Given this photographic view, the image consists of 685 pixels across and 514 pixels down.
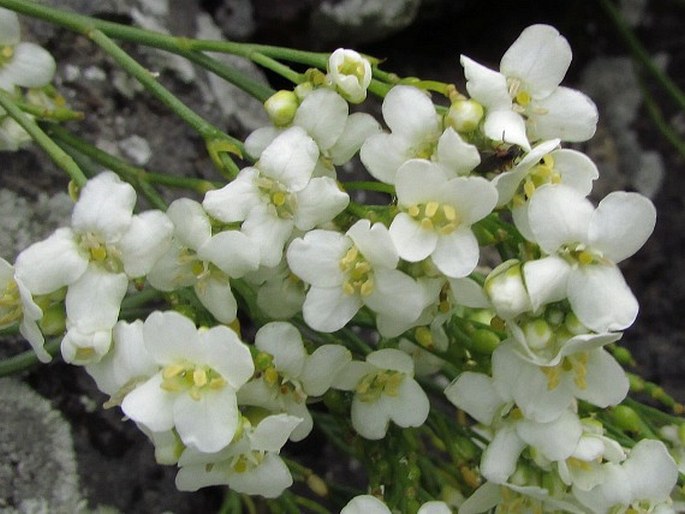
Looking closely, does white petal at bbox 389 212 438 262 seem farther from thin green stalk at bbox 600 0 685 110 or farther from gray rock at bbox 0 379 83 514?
thin green stalk at bbox 600 0 685 110

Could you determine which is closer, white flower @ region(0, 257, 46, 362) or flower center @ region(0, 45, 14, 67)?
white flower @ region(0, 257, 46, 362)

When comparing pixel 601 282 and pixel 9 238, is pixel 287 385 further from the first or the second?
pixel 9 238

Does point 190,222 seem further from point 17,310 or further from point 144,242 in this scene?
point 17,310

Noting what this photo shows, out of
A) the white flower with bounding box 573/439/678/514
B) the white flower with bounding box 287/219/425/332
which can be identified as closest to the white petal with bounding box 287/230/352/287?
the white flower with bounding box 287/219/425/332

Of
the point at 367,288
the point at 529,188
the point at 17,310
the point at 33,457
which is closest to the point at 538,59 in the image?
the point at 529,188

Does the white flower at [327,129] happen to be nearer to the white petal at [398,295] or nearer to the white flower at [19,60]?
the white petal at [398,295]

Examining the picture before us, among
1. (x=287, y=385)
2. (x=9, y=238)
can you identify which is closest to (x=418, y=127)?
(x=287, y=385)
